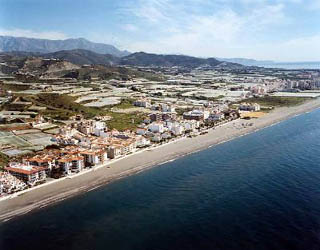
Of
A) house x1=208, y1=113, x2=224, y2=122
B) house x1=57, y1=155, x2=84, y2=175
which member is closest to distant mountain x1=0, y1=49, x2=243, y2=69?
house x1=208, y1=113, x2=224, y2=122

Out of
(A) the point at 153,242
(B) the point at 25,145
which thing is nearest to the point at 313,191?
(A) the point at 153,242

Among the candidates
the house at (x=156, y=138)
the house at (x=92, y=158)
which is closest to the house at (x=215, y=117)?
the house at (x=156, y=138)

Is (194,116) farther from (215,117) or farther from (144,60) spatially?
(144,60)

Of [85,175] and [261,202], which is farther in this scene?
[85,175]

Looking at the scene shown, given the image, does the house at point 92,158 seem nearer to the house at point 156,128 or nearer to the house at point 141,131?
the house at point 141,131

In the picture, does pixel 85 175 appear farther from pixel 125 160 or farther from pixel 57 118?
pixel 57 118

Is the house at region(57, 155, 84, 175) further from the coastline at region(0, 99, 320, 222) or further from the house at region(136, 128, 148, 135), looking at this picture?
the house at region(136, 128, 148, 135)
